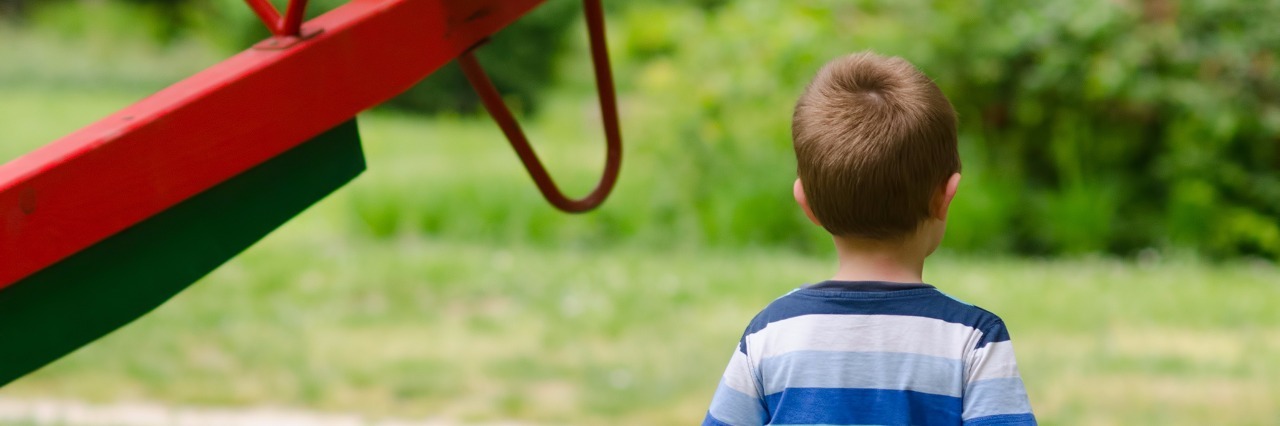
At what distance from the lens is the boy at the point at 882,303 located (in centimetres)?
154

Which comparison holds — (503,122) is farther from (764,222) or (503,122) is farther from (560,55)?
(560,55)

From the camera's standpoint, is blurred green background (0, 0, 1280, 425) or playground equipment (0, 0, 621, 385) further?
blurred green background (0, 0, 1280, 425)

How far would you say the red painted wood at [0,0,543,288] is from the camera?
1.71m

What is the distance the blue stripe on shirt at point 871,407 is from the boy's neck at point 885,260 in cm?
14

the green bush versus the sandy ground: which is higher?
the green bush

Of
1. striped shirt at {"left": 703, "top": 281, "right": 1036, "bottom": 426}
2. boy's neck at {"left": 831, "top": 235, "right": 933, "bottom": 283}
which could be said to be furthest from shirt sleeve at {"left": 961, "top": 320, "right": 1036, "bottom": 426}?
boy's neck at {"left": 831, "top": 235, "right": 933, "bottom": 283}

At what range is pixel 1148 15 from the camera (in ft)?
23.3

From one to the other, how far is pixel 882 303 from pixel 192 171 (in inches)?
37.1

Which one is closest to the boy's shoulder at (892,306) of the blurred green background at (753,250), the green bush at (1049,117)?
the blurred green background at (753,250)

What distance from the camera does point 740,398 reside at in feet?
5.32

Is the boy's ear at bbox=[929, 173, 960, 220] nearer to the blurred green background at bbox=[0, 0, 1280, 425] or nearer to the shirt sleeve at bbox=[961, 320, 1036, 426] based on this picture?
the shirt sleeve at bbox=[961, 320, 1036, 426]

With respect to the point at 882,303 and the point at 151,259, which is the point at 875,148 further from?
the point at 151,259

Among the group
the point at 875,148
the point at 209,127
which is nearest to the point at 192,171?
the point at 209,127

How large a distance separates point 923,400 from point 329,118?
0.98 m
